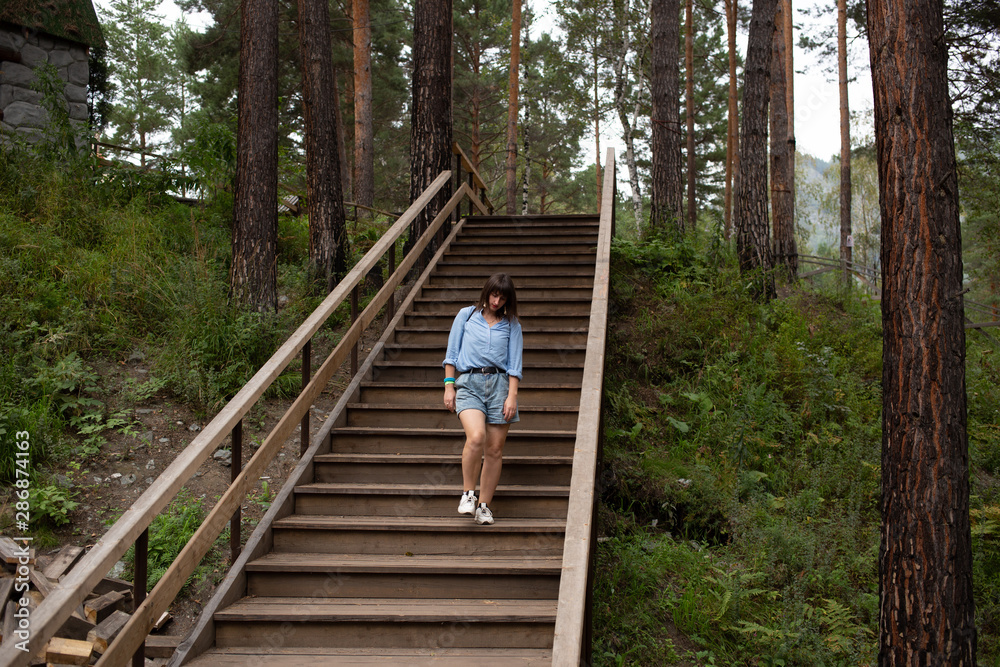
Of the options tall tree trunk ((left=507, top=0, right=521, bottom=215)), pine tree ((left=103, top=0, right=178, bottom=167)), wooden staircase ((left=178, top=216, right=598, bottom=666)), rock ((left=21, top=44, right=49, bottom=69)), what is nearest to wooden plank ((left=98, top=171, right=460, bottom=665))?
wooden staircase ((left=178, top=216, right=598, bottom=666))

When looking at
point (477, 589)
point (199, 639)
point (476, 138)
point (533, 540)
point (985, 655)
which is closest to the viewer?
point (199, 639)

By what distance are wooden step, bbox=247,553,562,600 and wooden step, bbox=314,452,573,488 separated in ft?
3.02

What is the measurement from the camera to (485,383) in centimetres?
433

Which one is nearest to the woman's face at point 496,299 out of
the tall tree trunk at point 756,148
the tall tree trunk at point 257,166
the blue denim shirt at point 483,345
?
the blue denim shirt at point 483,345

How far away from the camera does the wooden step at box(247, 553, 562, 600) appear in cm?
386

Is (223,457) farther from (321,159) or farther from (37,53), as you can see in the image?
(37,53)

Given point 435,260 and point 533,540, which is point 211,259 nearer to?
point 435,260

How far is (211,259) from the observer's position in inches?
306

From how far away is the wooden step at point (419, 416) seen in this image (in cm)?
541

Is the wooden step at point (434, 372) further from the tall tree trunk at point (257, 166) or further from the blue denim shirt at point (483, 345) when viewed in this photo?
the tall tree trunk at point (257, 166)

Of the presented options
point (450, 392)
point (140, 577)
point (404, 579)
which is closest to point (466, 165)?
point (450, 392)

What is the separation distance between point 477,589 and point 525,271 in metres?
4.53

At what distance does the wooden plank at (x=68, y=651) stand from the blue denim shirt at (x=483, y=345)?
2.51 meters

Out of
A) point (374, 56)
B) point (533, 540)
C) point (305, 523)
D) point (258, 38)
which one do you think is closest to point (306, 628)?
point (305, 523)
